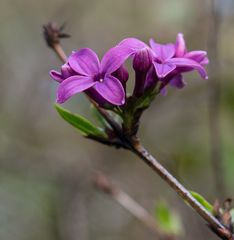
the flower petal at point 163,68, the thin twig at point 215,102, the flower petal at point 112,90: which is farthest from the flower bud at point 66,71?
the thin twig at point 215,102

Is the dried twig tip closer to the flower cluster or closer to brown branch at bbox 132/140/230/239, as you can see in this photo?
the flower cluster

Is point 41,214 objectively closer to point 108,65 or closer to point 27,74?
point 27,74

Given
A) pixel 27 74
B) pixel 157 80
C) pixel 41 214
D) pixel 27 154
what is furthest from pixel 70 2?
pixel 157 80

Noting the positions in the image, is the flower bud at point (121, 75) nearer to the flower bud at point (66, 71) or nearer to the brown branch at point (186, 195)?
the flower bud at point (66, 71)

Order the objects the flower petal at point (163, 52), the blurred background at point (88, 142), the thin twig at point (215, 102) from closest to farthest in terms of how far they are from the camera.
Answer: the flower petal at point (163, 52)
the thin twig at point (215, 102)
the blurred background at point (88, 142)

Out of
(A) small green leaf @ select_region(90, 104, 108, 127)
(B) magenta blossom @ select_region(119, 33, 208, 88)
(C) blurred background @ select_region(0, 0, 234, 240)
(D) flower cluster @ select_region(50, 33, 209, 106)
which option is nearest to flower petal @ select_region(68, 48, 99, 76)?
(D) flower cluster @ select_region(50, 33, 209, 106)

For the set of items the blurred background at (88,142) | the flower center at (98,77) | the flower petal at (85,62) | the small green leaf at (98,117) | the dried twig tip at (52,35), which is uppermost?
the dried twig tip at (52,35)

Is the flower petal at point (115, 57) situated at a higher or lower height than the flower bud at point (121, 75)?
higher

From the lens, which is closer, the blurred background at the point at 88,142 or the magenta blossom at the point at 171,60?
Result: the magenta blossom at the point at 171,60

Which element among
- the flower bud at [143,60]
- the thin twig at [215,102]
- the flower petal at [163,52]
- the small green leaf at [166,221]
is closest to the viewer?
the flower bud at [143,60]
